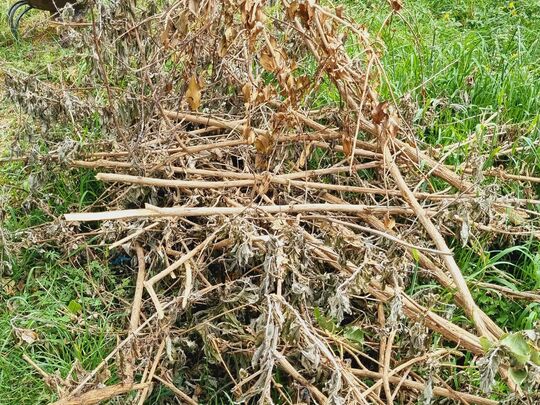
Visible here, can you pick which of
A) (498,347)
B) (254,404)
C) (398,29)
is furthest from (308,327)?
(398,29)

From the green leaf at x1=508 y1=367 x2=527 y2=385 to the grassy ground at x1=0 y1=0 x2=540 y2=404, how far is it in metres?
0.64

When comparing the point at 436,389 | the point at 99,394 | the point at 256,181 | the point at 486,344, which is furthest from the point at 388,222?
the point at 99,394

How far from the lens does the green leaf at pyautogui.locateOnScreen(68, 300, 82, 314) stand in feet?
9.28

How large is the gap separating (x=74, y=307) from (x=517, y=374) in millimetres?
1634

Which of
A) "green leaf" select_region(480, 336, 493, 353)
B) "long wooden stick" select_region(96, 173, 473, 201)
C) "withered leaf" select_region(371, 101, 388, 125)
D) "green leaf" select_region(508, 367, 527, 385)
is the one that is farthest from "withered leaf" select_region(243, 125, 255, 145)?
"green leaf" select_region(508, 367, 527, 385)

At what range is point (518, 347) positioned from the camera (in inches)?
77.9

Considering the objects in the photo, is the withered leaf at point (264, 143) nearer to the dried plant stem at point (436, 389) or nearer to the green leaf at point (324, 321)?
the green leaf at point (324, 321)

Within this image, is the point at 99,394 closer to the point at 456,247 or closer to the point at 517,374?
the point at 517,374

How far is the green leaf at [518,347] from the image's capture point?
1967 millimetres

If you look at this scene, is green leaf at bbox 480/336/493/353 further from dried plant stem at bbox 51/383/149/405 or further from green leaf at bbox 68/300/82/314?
green leaf at bbox 68/300/82/314

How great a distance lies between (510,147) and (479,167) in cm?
66

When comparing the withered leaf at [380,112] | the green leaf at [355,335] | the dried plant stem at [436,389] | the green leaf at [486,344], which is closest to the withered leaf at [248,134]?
the withered leaf at [380,112]

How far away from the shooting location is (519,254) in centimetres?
307

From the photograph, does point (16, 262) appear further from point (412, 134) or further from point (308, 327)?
point (412, 134)
